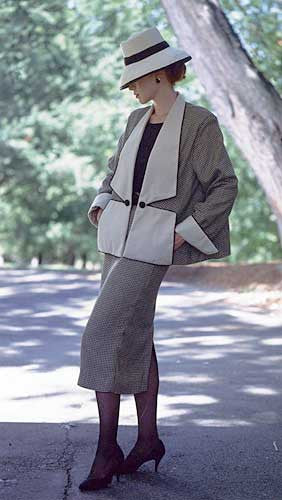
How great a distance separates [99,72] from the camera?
25.7 metres

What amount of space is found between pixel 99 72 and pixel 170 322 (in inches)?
613

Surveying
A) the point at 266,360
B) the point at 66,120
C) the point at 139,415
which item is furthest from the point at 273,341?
the point at 66,120

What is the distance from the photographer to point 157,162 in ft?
15.6

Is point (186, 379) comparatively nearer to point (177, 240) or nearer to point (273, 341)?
point (273, 341)

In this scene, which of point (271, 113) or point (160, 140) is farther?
point (271, 113)

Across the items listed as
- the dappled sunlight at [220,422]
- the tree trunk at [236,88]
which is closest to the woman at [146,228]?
the dappled sunlight at [220,422]

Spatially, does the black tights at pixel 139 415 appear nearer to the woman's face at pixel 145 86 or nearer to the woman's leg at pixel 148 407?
the woman's leg at pixel 148 407

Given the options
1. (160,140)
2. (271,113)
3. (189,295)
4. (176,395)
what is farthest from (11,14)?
(160,140)

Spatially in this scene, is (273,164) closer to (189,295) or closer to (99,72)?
(189,295)

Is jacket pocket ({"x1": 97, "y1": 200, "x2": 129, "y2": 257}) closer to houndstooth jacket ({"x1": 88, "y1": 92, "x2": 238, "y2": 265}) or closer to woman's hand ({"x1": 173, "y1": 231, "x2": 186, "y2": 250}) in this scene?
houndstooth jacket ({"x1": 88, "y1": 92, "x2": 238, "y2": 265})

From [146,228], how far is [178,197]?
0.20 metres

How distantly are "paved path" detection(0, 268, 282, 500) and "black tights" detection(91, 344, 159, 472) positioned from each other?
0.59 feet

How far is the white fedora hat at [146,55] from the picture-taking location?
4.75 meters

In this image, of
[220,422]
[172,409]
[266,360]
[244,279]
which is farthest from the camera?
[244,279]
